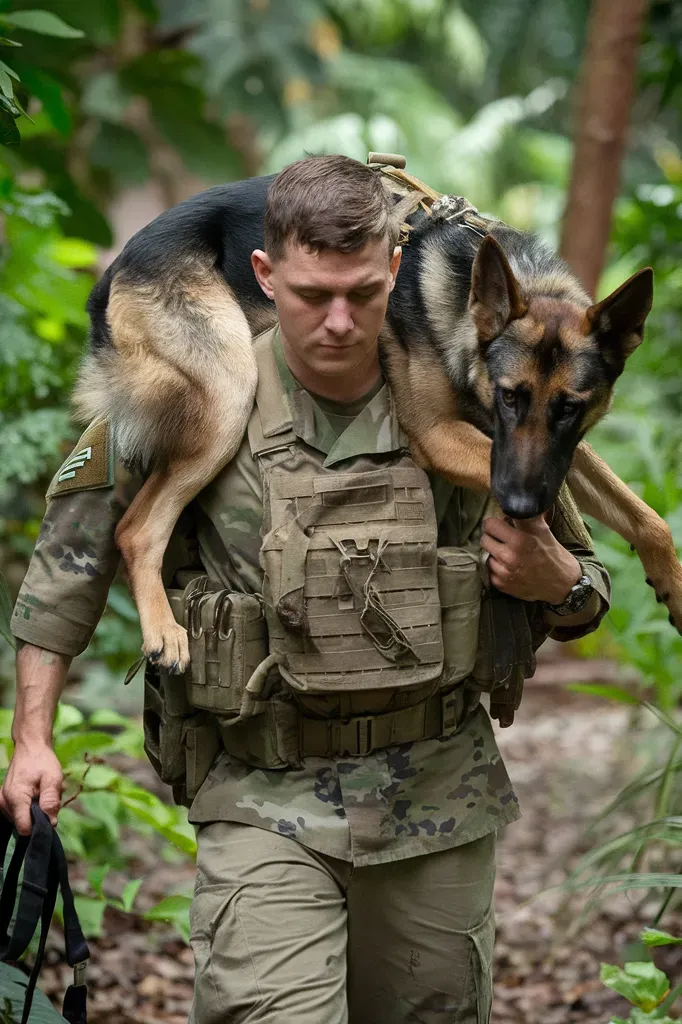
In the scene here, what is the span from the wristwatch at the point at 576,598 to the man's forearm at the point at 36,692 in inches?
46.0

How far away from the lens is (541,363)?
106 inches

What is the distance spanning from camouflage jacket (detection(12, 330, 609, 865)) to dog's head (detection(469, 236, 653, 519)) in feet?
0.93

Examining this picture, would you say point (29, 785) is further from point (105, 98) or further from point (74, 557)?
point (105, 98)

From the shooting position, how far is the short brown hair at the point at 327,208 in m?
2.30

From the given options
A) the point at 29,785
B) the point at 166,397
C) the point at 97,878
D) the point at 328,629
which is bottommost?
the point at 97,878

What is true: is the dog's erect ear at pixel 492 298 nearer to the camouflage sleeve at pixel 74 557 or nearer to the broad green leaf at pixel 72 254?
the camouflage sleeve at pixel 74 557

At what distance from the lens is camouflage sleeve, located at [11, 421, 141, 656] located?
8.43 feet

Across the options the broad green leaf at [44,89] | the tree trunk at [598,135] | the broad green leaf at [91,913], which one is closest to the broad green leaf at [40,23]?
the broad green leaf at [44,89]

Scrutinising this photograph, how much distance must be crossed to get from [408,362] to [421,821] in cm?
122

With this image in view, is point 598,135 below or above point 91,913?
above

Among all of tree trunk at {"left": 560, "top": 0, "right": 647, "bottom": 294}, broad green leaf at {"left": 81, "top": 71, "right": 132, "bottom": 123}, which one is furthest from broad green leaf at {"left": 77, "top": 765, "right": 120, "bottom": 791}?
broad green leaf at {"left": 81, "top": 71, "right": 132, "bottom": 123}

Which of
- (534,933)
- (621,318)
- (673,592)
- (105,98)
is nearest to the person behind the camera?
(621,318)

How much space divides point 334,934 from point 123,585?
281cm

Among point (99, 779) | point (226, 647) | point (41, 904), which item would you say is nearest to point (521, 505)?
point (226, 647)
